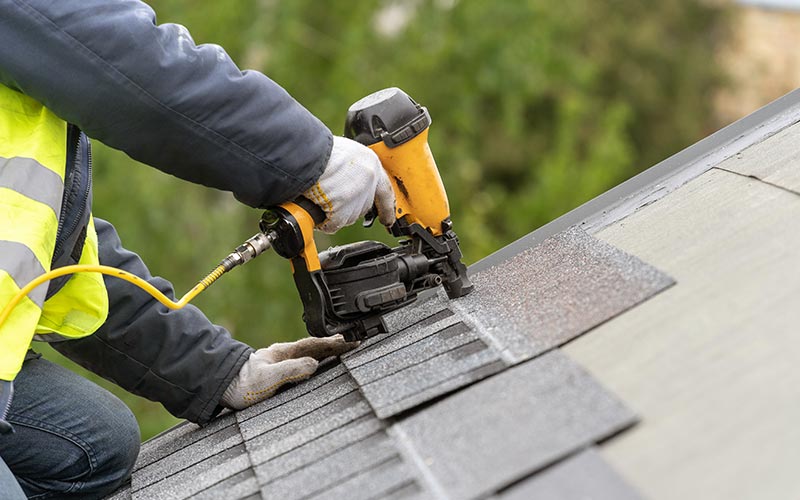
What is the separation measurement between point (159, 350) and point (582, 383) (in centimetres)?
147

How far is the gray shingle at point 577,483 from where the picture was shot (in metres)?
1.46

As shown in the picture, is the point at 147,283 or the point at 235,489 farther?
the point at 147,283

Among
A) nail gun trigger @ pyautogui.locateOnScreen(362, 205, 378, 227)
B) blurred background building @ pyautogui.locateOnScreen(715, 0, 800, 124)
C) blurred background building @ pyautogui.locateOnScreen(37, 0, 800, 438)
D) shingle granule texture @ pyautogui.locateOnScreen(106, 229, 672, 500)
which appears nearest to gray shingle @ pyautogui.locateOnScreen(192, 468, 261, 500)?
shingle granule texture @ pyautogui.locateOnScreen(106, 229, 672, 500)

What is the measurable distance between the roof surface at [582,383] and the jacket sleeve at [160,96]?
55cm

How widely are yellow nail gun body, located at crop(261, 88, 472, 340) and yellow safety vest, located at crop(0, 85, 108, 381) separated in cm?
54

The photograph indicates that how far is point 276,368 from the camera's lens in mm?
2641

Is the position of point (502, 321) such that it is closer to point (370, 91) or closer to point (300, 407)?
point (300, 407)

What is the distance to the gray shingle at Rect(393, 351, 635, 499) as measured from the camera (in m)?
1.57

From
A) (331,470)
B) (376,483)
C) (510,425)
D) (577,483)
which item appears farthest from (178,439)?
(577,483)

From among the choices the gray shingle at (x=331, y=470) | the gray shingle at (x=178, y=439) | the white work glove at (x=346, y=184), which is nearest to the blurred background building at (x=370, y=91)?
the gray shingle at (x=178, y=439)

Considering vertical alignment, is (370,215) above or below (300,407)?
above

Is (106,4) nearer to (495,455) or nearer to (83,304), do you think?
(83,304)

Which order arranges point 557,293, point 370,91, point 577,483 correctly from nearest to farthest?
1. point 577,483
2. point 557,293
3. point 370,91

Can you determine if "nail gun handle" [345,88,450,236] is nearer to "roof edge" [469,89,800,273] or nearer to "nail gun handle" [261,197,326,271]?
"nail gun handle" [261,197,326,271]
